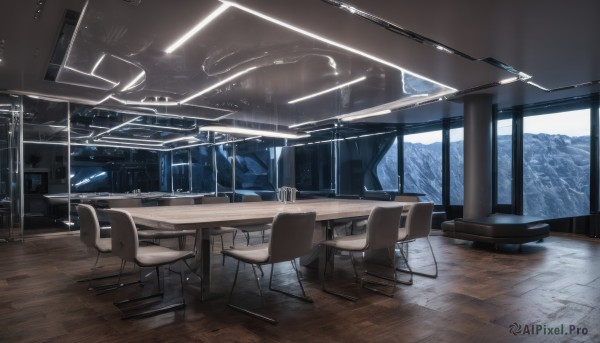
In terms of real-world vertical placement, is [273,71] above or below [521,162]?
above

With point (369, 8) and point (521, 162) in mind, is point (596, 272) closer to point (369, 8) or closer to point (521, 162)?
point (369, 8)

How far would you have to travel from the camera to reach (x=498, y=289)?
3572 mm

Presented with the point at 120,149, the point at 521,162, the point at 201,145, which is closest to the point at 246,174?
the point at 201,145

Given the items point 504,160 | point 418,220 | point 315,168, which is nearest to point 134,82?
Result: point 418,220

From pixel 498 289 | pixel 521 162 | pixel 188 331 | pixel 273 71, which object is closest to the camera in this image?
pixel 188 331

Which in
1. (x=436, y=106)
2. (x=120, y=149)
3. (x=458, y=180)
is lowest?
(x=458, y=180)

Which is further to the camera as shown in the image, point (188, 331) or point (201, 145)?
point (201, 145)

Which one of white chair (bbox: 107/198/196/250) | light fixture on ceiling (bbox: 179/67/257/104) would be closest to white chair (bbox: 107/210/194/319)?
white chair (bbox: 107/198/196/250)

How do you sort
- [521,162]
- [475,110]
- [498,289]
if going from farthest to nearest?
1. [521,162]
2. [475,110]
3. [498,289]

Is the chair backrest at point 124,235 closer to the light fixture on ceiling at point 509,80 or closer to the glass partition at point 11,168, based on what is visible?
the glass partition at point 11,168

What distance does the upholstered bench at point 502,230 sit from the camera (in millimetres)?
5473

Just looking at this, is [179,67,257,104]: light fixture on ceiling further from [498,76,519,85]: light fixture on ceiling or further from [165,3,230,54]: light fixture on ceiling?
[498,76,519,85]: light fixture on ceiling

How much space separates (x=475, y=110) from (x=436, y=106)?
110cm

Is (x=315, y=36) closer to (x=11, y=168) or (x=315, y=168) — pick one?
(x=11, y=168)
